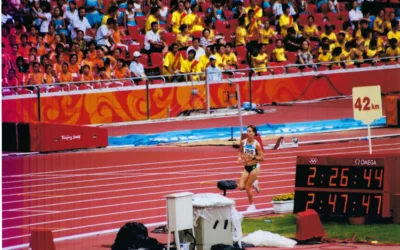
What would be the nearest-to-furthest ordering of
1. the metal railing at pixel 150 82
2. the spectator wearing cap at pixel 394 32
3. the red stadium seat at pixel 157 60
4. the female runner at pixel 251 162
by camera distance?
the female runner at pixel 251 162 < the metal railing at pixel 150 82 < the red stadium seat at pixel 157 60 < the spectator wearing cap at pixel 394 32

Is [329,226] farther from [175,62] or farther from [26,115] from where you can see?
[175,62]

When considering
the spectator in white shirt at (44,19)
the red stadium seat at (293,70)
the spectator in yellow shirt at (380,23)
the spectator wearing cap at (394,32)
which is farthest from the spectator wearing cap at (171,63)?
the spectator in yellow shirt at (380,23)

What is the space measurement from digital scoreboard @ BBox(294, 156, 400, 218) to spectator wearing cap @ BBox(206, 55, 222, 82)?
34.5 ft

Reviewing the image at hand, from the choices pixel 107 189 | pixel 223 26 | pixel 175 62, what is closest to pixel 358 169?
pixel 107 189

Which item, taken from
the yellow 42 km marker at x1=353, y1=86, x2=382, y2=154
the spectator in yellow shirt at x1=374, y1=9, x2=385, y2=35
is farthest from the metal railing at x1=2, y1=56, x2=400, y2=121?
the yellow 42 km marker at x1=353, y1=86, x2=382, y2=154

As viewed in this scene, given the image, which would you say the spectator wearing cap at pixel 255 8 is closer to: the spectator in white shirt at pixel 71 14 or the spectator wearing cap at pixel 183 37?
the spectator wearing cap at pixel 183 37

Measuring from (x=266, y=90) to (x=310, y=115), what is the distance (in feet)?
5.14

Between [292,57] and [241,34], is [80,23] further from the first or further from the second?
[292,57]

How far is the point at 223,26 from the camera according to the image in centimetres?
2633

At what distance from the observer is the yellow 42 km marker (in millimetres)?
15969

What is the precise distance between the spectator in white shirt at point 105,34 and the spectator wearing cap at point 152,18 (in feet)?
3.54

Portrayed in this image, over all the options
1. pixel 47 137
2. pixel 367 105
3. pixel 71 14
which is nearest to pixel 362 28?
pixel 71 14

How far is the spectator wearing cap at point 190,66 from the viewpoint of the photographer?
78.8 feet

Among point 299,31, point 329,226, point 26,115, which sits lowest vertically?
point 329,226
